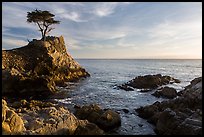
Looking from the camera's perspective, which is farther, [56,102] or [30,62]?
[30,62]

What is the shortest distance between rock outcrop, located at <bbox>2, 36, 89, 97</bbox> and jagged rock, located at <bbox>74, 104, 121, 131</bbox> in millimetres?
10679

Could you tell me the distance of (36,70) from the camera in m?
35.8

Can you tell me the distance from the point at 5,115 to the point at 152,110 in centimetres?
1167

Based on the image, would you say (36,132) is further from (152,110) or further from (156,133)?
(152,110)

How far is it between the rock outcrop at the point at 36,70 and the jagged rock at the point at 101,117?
10679 mm

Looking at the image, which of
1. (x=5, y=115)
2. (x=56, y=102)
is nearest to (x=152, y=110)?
(x=56, y=102)

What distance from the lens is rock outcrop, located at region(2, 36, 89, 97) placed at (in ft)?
89.7

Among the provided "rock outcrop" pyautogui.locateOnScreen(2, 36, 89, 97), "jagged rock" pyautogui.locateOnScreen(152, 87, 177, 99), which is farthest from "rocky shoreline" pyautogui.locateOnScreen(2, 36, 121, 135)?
"jagged rock" pyautogui.locateOnScreen(152, 87, 177, 99)

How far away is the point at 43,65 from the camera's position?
122 ft

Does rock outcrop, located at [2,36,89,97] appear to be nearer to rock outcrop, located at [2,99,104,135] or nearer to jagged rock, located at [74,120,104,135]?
rock outcrop, located at [2,99,104,135]

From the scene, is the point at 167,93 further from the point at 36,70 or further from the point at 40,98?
the point at 36,70

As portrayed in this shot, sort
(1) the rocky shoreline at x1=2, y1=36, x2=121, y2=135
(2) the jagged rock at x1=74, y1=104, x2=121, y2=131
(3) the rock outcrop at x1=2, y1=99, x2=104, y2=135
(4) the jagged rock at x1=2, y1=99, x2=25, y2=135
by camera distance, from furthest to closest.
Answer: (2) the jagged rock at x1=74, y1=104, x2=121, y2=131
(1) the rocky shoreline at x1=2, y1=36, x2=121, y2=135
(3) the rock outcrop at x1=2, y1=99, x2=104, y2=135
(4) the jagged rock at x1=2, y1=99, x2=25, y2=135

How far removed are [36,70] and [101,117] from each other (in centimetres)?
2270

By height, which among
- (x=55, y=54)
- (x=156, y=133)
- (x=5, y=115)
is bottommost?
(x=156, y=133)
